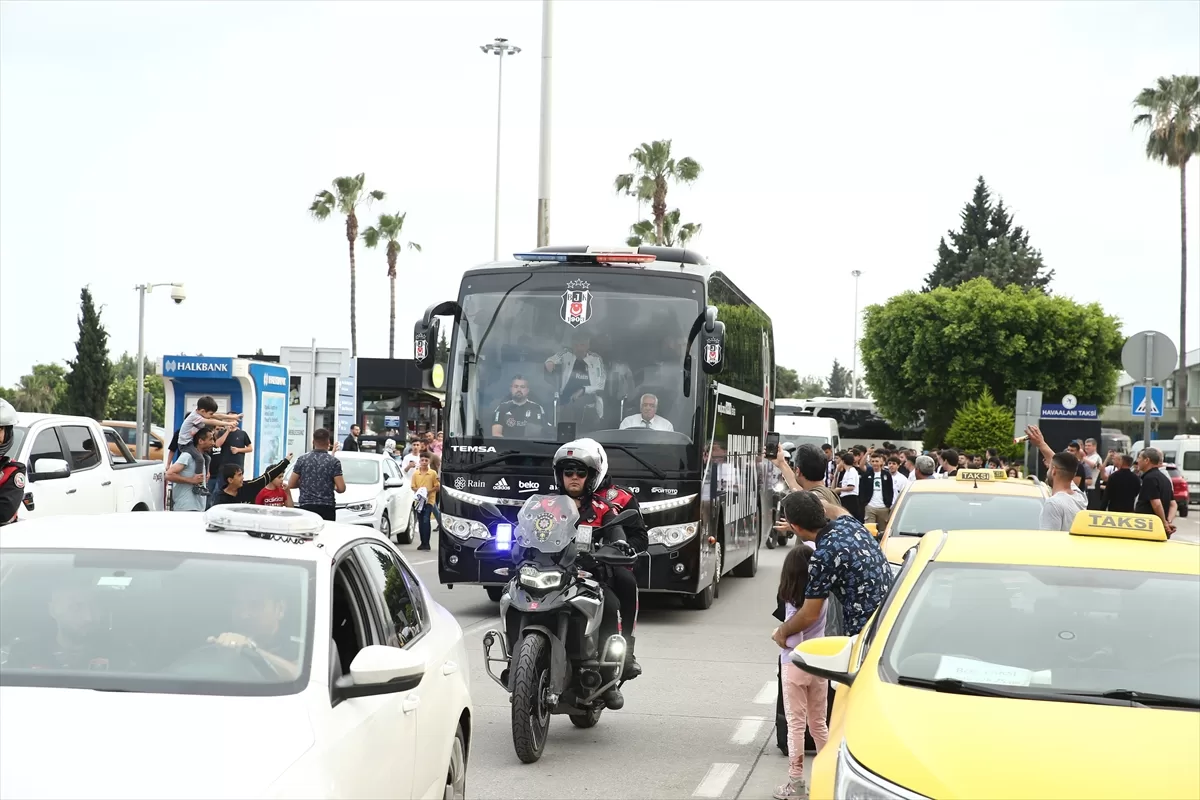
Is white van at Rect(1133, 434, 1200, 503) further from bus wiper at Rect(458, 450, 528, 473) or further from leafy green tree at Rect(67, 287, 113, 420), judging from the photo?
leafy green tree at Rect(67, 287, 113, 420)

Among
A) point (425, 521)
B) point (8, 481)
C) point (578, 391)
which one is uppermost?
point (578, 391)

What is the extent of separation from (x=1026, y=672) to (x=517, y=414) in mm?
9917

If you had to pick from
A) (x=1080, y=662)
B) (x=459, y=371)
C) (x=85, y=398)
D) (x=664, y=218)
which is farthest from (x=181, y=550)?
(x=85, y=398)

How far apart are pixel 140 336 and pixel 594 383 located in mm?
34286

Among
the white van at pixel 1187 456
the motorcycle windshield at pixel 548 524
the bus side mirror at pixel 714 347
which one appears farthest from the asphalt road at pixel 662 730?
the white van at pixel 1187 456

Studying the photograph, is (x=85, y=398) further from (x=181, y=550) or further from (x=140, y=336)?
(x=181, y=550)

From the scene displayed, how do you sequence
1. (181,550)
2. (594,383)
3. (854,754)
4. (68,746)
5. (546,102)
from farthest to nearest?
1. (546,102)
2. (594,383)
3. (181,550)
4. (854,754)
5. (68,746)

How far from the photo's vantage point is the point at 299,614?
4.71 meters

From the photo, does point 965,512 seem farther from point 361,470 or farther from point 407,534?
point 407,534

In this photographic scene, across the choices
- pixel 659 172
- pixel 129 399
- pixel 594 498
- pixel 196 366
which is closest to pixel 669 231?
pixel 659 172

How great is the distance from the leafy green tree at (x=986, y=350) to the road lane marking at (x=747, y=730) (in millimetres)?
59802

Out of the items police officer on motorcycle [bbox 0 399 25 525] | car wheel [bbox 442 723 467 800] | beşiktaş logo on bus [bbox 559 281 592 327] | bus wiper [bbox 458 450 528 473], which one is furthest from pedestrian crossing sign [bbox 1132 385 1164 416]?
car wheel [bbox 442 723 467 800]

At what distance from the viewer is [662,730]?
9305mm

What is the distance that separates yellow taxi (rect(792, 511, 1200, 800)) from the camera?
4.23m
